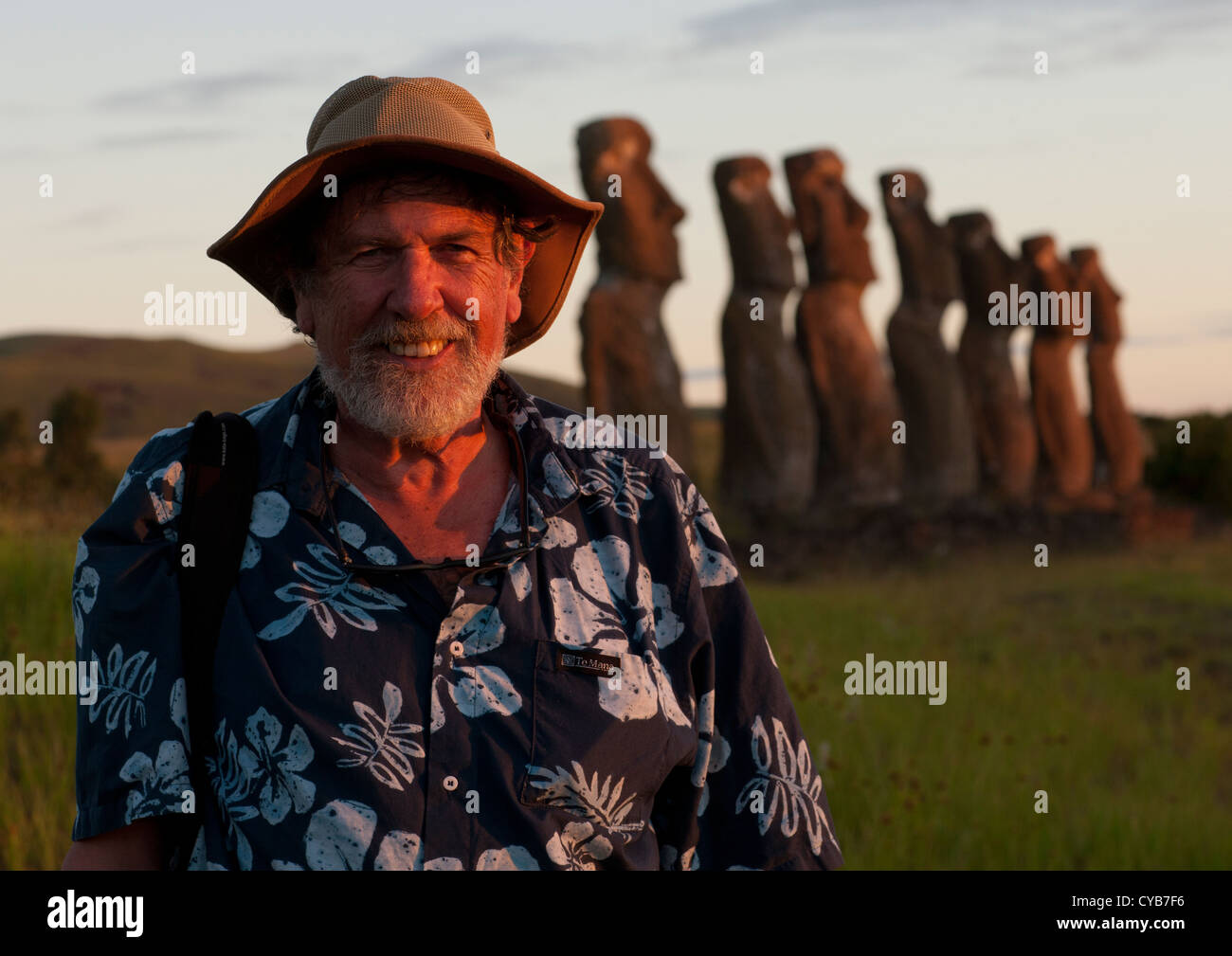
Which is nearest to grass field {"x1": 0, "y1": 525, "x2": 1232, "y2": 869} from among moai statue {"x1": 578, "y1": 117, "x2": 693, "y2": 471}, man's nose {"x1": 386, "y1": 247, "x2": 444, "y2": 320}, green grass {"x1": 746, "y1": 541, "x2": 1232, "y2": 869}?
green grass {"x1": 746, "y1": 541, "x2": 1232, "y2": 869}

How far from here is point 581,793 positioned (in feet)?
8.19

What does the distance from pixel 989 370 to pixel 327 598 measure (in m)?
21.2

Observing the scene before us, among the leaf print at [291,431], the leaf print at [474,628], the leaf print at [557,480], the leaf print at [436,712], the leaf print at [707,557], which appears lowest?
the leaf print at [436,712]

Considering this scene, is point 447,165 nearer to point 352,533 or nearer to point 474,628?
point 352,533

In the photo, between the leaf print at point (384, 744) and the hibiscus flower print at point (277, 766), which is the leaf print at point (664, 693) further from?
the hibiscus flower print at point (277, 766)

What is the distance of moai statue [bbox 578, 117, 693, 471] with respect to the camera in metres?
15.1

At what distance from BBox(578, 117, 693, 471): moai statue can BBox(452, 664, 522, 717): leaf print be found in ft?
40.6

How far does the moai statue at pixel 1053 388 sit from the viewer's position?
24.3 metres

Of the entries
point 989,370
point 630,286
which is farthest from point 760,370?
point 989,370

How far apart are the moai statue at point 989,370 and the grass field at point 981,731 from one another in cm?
1071

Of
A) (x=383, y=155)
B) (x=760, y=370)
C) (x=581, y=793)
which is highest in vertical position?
(x=760, y=370)

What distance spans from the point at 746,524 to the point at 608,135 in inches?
178

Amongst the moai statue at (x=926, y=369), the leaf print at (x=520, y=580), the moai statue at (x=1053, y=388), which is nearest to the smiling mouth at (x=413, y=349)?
the leaf print at (x=520, y=580)

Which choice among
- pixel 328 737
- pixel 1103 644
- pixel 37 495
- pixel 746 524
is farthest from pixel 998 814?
pixel 746 524
